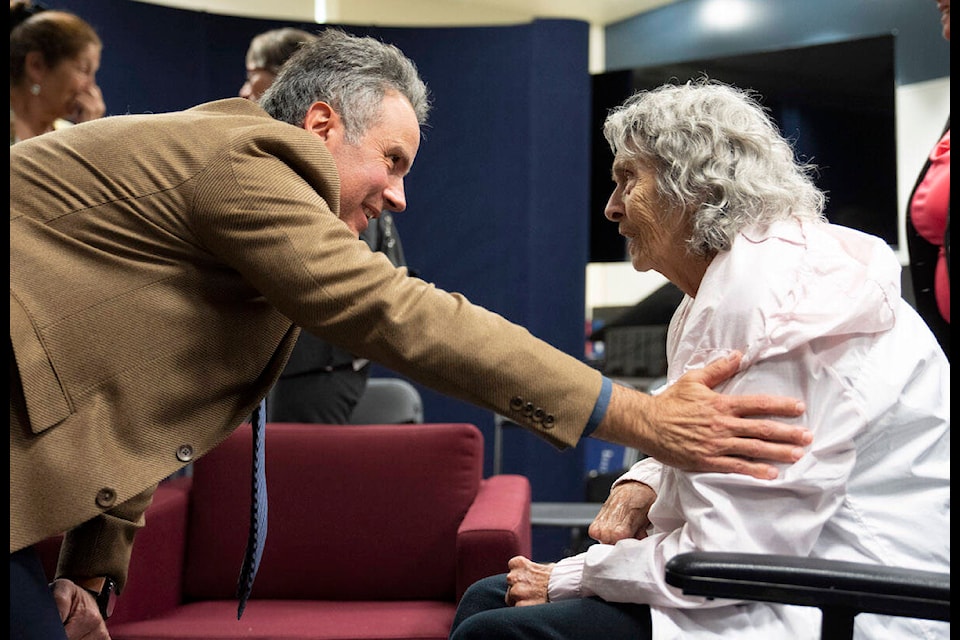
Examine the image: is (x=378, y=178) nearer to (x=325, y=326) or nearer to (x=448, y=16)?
(x=325, y=326)

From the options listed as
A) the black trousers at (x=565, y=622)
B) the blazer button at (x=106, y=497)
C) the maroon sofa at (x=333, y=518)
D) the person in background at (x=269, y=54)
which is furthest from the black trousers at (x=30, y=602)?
the person in background at (x=269, y=54)

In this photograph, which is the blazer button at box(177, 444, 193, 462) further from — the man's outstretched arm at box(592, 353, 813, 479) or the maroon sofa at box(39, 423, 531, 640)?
the maroon sofa at box(39, 423, 531, 640)

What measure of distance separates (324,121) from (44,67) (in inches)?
73.6

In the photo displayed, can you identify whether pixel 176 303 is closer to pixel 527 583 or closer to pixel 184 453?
pixel 184 453

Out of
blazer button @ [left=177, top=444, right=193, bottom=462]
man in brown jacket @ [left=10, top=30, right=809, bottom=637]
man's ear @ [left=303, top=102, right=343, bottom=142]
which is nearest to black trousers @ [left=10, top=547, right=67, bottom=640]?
man in brown jacket @ [left=10, top=30, right=809, bottom=637]

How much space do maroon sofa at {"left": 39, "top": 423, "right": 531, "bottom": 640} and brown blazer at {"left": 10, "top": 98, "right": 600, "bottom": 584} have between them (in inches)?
55.1

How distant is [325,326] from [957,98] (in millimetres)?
828

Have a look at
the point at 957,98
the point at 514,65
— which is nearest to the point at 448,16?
the point at 514,65

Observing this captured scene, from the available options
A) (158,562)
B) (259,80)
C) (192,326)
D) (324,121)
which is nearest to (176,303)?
(192,326)

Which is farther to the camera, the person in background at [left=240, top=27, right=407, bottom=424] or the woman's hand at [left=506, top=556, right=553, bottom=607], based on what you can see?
the person in background at [left=240, top=27, right=407, bottom=424]

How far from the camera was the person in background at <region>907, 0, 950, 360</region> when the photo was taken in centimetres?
252

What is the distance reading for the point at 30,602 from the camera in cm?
144

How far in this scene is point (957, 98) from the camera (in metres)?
1.28

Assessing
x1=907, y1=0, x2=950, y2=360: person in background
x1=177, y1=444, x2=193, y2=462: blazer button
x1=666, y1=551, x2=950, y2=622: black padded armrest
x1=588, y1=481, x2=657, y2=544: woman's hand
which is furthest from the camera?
x1=907, y1=0, x2=950, y2=360: person in background
